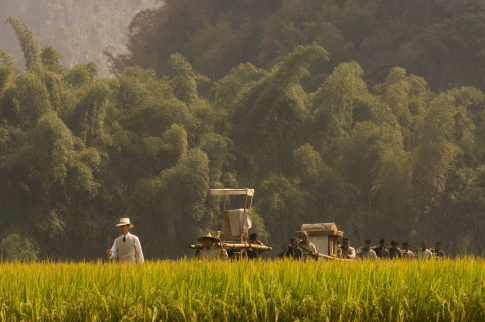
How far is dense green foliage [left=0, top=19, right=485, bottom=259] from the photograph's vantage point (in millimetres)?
26703

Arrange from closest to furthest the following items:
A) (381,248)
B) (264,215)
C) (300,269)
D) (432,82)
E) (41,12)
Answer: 1. (300,269)
2. (381,248)
3. (264,215)
4. (432,82)
5. (41,12)

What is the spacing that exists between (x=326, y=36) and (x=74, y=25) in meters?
89.6

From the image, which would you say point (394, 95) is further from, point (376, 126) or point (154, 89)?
point (154, 89)

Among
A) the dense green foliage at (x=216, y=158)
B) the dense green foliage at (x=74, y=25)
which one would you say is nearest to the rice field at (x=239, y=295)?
the dense green foliage at (x=216, y=158)

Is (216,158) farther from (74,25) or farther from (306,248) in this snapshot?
(74,25)

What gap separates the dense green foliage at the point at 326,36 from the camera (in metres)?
45.2

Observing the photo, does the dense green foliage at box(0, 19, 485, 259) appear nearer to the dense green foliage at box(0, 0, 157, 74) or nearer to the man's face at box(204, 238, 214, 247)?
the man's face at box(204, 238, 214, 247)

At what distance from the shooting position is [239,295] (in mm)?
6625

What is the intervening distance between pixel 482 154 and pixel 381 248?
2182cm

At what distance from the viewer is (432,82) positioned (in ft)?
152

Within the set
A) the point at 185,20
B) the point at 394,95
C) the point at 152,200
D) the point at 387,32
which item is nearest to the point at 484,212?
the point at 394,95

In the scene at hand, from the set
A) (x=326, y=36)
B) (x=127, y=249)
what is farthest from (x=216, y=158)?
(x=326, y=36)

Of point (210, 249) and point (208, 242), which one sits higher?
point (208, 242)

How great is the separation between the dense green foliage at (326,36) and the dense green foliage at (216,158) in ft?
39.6
